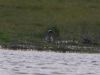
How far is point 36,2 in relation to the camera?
4205 inches

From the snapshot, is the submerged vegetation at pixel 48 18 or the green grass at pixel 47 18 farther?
the green grass at pixel 47 18

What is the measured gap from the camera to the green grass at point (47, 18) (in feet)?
284

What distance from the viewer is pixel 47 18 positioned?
98.7 meters

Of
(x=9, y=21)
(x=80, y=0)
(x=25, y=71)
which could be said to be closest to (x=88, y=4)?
(x=80, y=0)

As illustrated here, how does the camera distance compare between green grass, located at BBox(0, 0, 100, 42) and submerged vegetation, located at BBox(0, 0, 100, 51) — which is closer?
submerged vegetation, located at BBox(0, 0, 100, 51)

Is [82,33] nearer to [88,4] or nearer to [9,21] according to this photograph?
[9,21]

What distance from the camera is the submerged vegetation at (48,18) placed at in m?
84.9

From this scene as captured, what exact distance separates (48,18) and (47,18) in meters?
0.26

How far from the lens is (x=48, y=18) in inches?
3878

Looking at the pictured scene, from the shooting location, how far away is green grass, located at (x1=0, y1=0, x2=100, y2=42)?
86.7m

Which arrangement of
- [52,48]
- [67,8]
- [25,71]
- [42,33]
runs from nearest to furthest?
[25,71]
[52,48]
[42,33]
[67,8]

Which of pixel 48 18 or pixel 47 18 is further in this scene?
pixel 47 18

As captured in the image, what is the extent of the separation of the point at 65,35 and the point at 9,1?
25028 mm

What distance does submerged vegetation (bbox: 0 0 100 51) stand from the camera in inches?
3344
